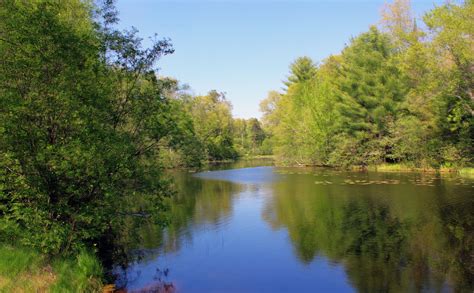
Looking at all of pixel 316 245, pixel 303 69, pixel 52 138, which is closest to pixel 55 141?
pixel 52 138

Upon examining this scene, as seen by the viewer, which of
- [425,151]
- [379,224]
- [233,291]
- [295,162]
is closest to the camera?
[233,291]

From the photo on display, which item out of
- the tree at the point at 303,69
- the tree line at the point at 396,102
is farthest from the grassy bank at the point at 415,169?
the tree at the point at 303,69

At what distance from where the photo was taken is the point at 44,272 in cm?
1093

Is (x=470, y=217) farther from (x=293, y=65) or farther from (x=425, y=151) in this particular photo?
(x=293, y=65)

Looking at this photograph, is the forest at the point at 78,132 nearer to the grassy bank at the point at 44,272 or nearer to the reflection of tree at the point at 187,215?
the grassy bank at the point at 44,272

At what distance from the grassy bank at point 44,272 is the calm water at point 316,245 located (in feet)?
5.53

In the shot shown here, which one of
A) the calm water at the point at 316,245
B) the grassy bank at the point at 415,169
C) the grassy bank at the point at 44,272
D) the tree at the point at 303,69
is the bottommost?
the calm water at the point at 316,245

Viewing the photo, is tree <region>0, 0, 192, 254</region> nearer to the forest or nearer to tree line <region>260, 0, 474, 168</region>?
the forest

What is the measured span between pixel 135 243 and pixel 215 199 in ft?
45.3

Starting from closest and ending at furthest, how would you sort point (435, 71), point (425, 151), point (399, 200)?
point (399, 200), point (435, 71), point (425, 151)

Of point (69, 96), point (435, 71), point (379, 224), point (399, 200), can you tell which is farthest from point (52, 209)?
point (435, 71)

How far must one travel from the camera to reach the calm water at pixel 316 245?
42.7 ft

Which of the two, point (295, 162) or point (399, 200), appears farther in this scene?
point (295, 162)

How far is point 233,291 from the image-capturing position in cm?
1253
